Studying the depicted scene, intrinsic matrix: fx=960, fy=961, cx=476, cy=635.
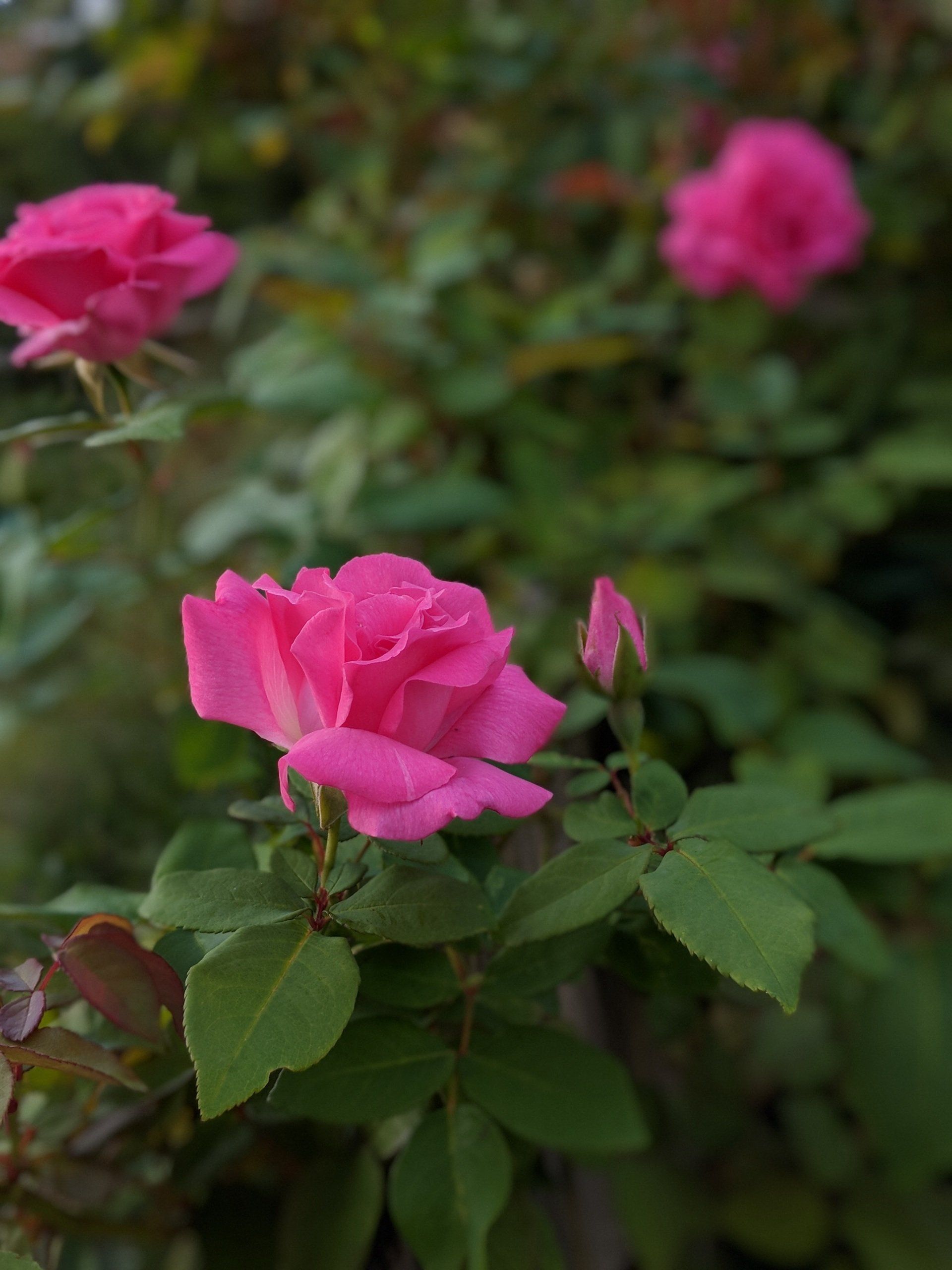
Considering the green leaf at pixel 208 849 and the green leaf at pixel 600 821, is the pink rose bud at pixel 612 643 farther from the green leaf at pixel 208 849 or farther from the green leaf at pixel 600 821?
the green leaf at pixel 208 849

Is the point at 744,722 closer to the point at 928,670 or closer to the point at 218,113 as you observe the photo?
the point at 928,670

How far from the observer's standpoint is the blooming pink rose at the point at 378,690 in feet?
0.82

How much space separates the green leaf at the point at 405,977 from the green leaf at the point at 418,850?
2.1 inches

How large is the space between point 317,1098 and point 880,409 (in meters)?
1.19

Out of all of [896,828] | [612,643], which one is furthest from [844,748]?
[612,643]

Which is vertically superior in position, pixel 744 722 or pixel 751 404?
pixel 751 404

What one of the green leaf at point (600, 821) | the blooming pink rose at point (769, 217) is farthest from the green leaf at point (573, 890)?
the blooming pink rose at point (769, 217)

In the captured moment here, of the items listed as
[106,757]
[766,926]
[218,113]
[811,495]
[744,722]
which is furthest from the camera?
[218,113]

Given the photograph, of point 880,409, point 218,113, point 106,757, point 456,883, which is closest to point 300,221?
point 218,113

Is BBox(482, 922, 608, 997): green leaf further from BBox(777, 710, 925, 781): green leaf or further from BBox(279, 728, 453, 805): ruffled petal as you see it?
BBox(777, 710, 925, 781): green leaf

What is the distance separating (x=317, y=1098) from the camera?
12.2 inches

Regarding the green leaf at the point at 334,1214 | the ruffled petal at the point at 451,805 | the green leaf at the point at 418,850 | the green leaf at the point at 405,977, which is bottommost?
the green leaf at the point at 334,1214

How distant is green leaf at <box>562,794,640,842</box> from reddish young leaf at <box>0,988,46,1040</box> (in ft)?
0.56

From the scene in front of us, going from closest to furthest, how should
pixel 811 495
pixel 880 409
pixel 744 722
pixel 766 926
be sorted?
pixel 766 926 → pixel 744 722 → pixel 811 495 → pixel 880 409
